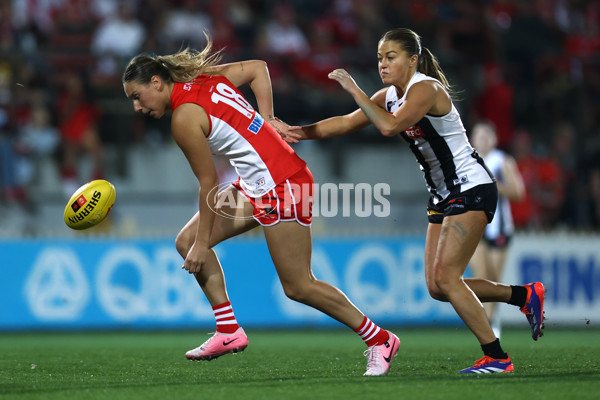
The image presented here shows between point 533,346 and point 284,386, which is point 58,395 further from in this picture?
point 533,346

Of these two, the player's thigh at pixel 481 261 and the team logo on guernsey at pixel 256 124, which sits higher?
the team logo on guernsey at pixel 256 124

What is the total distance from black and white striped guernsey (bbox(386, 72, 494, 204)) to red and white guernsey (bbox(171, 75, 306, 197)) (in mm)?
810

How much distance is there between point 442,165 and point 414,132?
281 mm

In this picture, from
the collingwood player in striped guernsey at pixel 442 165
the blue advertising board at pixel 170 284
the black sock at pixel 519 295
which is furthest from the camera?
the blue advertising board at pixel 170 284

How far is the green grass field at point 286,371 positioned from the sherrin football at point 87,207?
102 cm

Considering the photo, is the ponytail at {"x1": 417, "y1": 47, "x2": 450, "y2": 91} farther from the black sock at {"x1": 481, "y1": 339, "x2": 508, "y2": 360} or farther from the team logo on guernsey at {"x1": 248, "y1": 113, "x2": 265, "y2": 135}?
the black sock at {"x1": 481, "y1": 339, "x2": 508, "y2": 360}

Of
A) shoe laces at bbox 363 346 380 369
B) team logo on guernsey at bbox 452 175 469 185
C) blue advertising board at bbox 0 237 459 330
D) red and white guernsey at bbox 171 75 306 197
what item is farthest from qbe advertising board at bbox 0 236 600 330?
team logo on guernsey at bbox 452 175 469 185

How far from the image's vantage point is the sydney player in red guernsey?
19.2 ft

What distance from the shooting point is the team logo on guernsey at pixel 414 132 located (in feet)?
19.6

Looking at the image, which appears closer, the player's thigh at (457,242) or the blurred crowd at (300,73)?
the player's thigh at (457,242)

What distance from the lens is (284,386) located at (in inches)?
211

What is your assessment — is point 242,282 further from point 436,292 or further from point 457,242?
point 457,242

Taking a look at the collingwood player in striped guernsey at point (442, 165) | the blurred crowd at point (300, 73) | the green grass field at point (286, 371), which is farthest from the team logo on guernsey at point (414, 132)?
the blurred crowd at point (300, 73)

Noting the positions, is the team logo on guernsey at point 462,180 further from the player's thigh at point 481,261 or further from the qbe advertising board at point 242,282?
the qbe advertising board at point 242,282
